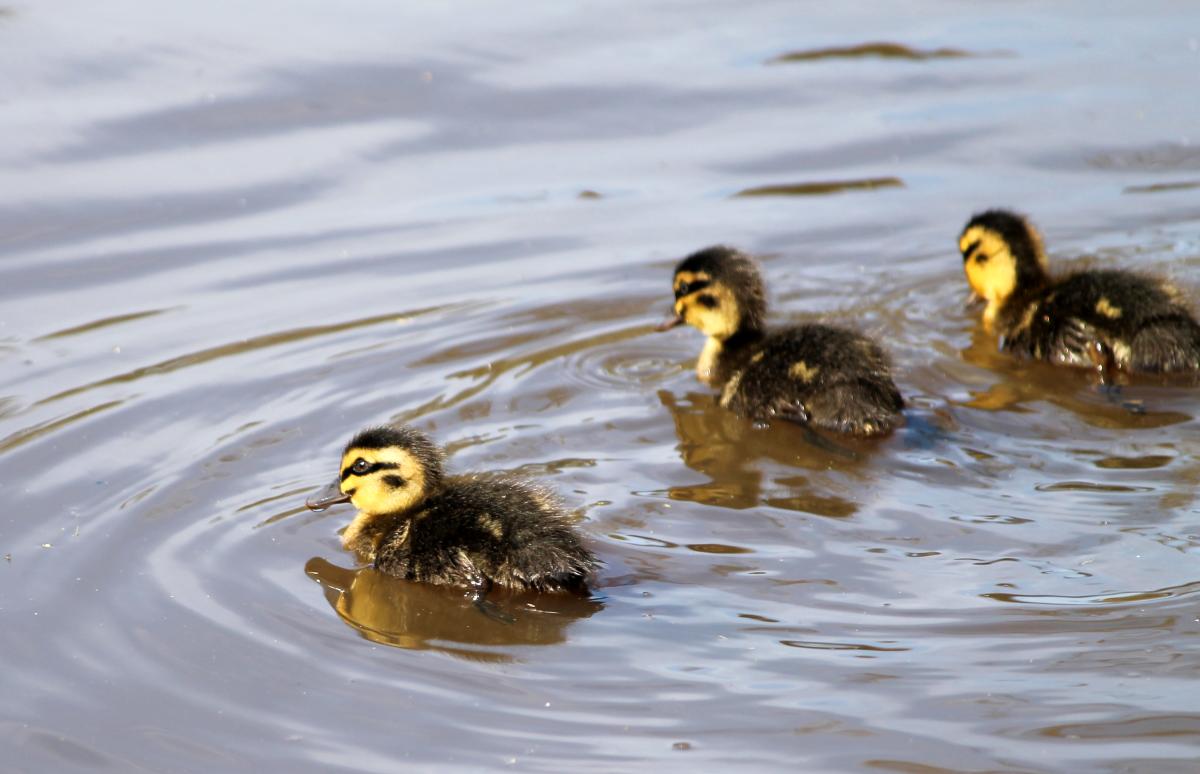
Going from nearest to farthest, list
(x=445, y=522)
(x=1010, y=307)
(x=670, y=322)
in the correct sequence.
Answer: (x=445, y=522), (x=670, y=322), (x=1010, y=307)

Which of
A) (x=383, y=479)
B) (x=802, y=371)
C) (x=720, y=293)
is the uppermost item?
(x=720, y=293)

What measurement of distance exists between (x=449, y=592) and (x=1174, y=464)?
2.45 metres

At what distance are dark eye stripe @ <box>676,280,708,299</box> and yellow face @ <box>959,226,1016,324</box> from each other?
1349 mm

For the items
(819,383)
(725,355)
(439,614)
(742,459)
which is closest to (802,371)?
(819,383)

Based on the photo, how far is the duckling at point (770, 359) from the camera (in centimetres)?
613

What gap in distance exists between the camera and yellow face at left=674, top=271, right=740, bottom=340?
684 centimetres

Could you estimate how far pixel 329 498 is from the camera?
5.41 meters

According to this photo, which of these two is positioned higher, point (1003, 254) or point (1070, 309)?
point (1003, 254)

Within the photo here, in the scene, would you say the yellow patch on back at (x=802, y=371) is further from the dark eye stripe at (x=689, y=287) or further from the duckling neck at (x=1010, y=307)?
the duckling neck at (x=1010, y=307)

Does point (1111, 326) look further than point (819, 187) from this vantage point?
No

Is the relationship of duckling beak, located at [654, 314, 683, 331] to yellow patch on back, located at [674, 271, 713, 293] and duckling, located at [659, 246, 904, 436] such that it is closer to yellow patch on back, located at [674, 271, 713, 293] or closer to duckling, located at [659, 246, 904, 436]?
duckling, located at [659, 246, 904, 436]

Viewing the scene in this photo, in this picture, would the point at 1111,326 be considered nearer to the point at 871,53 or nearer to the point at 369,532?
the point at 369,532

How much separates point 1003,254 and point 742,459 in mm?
1926

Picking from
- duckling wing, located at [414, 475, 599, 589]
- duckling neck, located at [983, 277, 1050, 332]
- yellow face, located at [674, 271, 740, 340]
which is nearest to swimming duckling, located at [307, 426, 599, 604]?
duckling wing, located at [414, 475, 599, 589]
